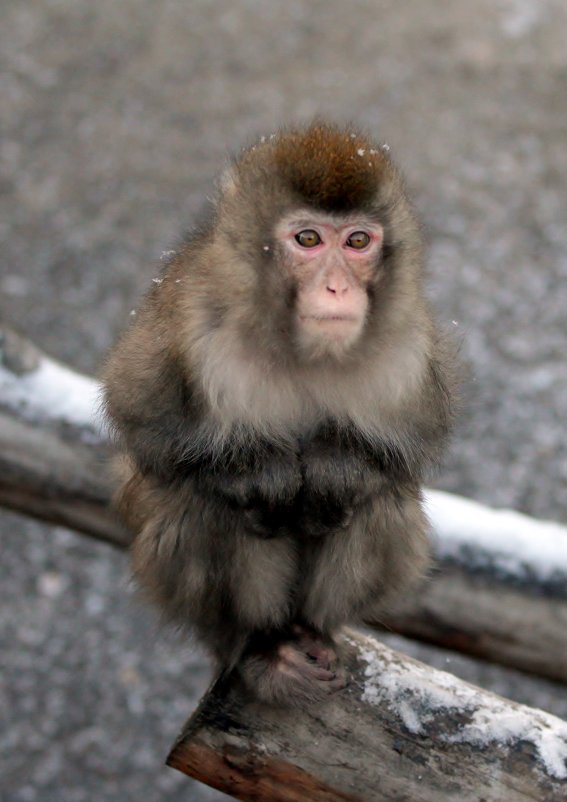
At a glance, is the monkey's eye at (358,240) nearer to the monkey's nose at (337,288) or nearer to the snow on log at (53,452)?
the monkey's nose at (337,288)

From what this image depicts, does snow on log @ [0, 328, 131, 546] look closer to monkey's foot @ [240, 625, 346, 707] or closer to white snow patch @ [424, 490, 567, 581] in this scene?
monkey's foot @ [240, 625, 346, 707]

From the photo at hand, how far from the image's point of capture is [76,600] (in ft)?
14.6

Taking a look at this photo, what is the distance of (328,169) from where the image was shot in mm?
2020

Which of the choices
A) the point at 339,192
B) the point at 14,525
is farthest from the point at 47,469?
the point at 14,525

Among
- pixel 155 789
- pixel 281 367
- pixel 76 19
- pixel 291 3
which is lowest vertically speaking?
pixel 155 789

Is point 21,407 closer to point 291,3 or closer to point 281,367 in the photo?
point 281,367

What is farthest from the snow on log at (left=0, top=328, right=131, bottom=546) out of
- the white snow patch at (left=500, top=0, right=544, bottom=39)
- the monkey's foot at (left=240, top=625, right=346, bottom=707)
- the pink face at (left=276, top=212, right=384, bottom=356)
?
the white snow patch at (left=500, top=0, right=544, bottom=39)

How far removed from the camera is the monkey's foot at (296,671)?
89.0 inches

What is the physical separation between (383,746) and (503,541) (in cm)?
92

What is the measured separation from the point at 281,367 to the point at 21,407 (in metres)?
1.19

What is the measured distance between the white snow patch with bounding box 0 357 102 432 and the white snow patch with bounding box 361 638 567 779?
1138mm

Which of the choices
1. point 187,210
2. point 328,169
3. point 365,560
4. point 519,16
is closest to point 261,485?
point 365,560

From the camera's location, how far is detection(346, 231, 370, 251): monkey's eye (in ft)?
6.77

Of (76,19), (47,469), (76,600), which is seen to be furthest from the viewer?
(76,19)
